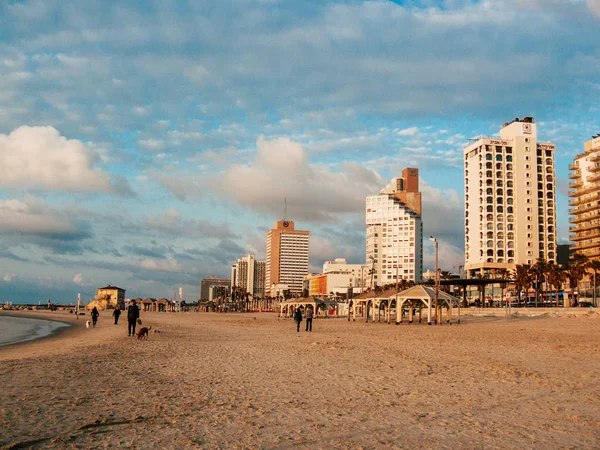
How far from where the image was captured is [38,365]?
47.3ft

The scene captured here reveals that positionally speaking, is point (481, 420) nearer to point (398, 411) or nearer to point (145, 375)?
point (398, 411)

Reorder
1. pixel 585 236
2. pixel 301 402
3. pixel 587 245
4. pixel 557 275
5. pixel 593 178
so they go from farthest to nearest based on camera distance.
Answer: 1. pixel 593 178
2. pixel 585 236
3. pixel 587 245
4. pixel 557 275
5. pixel 301 402

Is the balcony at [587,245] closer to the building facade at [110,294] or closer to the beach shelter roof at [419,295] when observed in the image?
the beach shelter roof at [419,295]

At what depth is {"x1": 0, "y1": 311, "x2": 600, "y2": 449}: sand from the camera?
697 cm

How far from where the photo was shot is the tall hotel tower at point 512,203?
114 metres

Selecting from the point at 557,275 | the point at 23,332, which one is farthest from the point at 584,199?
the point at 23,332

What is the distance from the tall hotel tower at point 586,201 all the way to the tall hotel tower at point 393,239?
9040 cm

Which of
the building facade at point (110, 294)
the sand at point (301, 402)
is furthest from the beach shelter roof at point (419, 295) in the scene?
the building facade at point (110, 294)

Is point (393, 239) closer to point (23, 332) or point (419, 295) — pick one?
point (419, 295)

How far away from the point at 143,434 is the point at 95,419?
1.27m

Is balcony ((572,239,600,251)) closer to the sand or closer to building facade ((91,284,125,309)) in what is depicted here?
the sand

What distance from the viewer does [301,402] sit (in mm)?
9352

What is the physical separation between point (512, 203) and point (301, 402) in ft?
381

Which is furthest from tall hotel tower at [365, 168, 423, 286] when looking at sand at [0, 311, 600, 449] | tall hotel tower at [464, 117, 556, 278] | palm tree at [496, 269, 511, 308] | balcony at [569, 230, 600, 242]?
sand at [0, 311, 600, 449]
